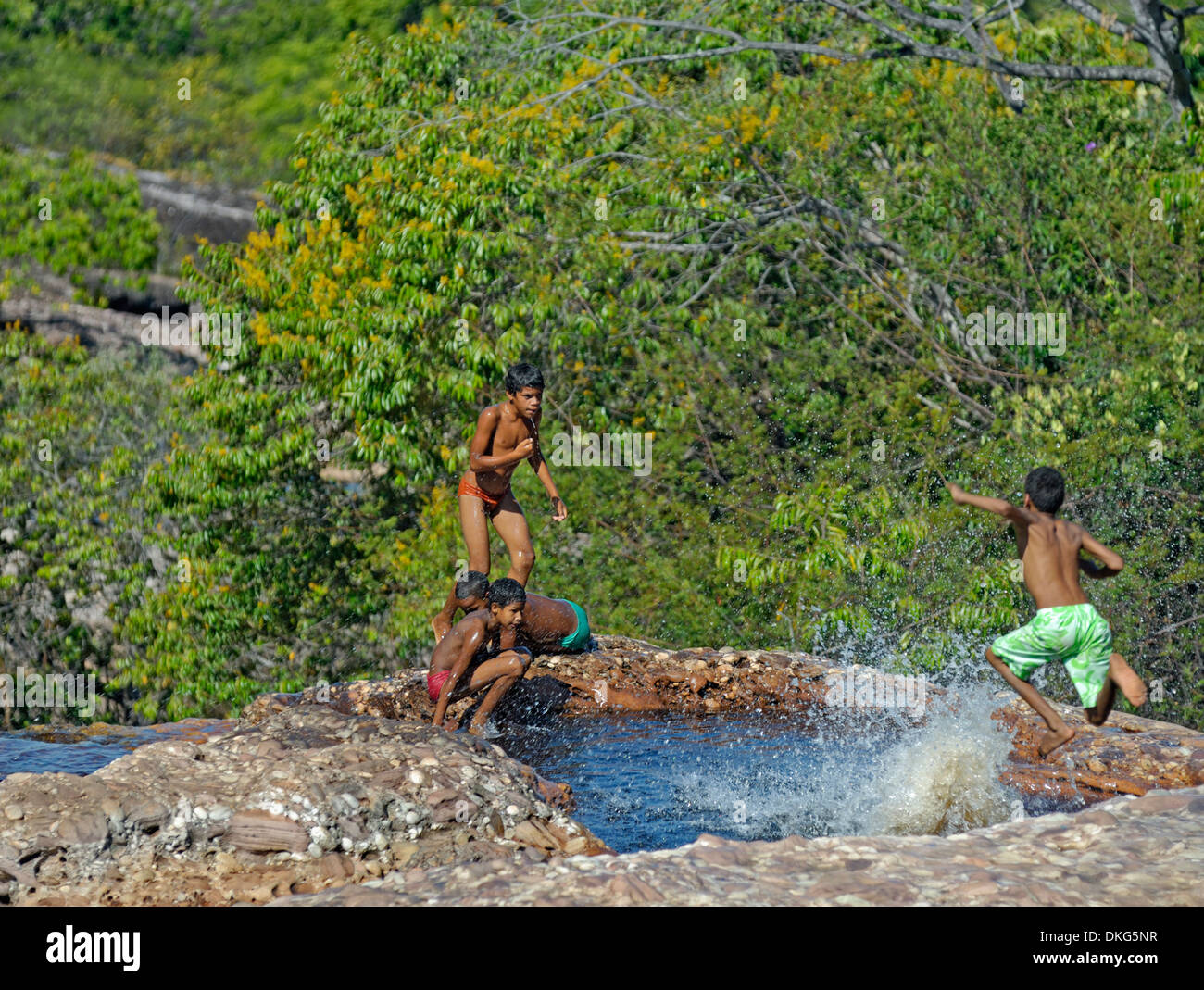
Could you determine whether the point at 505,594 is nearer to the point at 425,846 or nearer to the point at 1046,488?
the point at 425,846

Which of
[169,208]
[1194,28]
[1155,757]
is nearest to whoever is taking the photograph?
[1155,757]

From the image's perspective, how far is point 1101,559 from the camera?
6805 millimetres

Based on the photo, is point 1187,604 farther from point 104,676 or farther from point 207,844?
point 104,676

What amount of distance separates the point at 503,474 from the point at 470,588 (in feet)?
2.72

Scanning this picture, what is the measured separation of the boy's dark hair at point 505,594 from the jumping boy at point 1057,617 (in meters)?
2.85

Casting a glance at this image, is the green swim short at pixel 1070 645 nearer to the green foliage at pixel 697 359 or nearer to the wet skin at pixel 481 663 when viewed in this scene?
the wet skin at pixel 481 663

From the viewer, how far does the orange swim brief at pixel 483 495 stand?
30.1ft

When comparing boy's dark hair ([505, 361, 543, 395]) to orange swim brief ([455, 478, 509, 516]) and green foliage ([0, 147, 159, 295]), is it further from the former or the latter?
green foliage ([0, 147, 159, 295])

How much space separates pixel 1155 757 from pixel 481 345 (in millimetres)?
6847

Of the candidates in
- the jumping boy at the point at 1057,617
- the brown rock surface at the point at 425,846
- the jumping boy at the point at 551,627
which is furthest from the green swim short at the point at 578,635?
the jumping boy at the point at 1057,617

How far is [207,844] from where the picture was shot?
19.1 feet

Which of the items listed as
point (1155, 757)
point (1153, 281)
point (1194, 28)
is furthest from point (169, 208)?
point (1155, 757)

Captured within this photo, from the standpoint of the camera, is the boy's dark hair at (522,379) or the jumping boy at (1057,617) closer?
the jumping boy at (1057,617)

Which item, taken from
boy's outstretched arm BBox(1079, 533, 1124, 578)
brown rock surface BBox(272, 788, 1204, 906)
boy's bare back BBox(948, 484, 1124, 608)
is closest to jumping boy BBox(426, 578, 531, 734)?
brown rock surface BBox(272, 788, 1204, 906)
